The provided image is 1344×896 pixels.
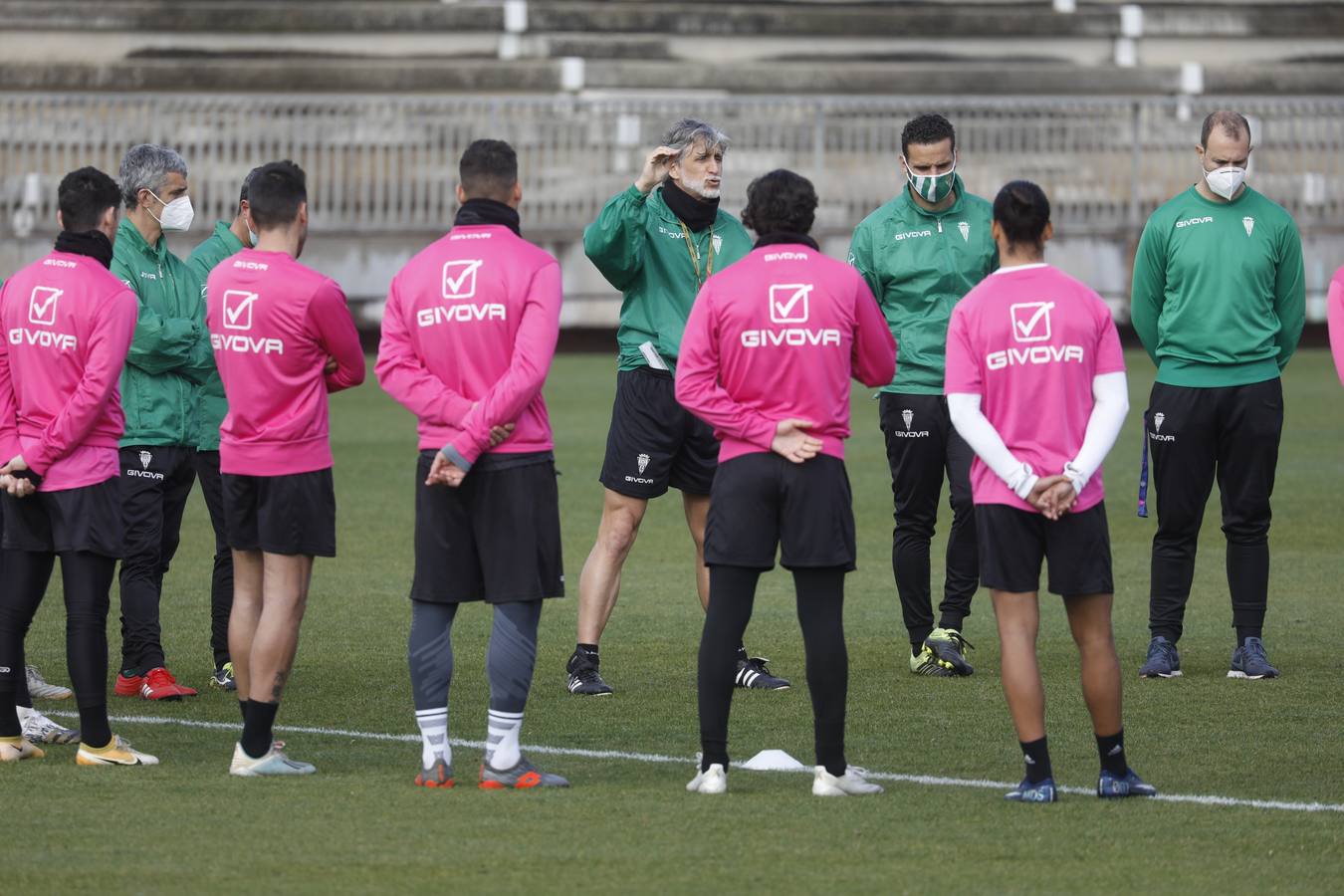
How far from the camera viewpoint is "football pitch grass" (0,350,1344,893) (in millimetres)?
5371

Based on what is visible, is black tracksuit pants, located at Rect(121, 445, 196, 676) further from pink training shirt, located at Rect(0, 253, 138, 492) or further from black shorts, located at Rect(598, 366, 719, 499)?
black shorts, located at Rect(598, 366, 719, 499)

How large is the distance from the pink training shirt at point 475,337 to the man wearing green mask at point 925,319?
2375 mm

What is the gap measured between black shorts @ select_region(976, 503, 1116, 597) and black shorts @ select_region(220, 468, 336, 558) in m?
2.00

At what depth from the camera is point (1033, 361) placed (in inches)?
236

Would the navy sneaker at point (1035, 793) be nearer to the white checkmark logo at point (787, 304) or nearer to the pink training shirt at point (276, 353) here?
the white checkmark logo at point (787, 304)

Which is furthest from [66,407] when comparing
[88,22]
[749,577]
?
[88,22]

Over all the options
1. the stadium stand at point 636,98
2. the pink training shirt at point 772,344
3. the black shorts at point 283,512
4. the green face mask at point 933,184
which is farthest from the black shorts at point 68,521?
the stadium stand at point 636,98

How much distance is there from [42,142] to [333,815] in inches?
790

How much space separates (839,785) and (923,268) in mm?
2783

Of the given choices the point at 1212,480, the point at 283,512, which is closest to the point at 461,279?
the point at 283,512

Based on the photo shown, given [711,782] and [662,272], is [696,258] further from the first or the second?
[711,782]

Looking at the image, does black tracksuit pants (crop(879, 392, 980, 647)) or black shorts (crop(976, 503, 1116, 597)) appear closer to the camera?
black shorts (crop(976, 503, 1116, 597))

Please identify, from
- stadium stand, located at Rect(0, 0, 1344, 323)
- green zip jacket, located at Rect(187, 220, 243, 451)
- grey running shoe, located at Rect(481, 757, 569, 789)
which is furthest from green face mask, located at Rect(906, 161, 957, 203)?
stadium stand, located at Rect(0, 0, 1344, 323)

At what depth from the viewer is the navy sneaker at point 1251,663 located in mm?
8180
